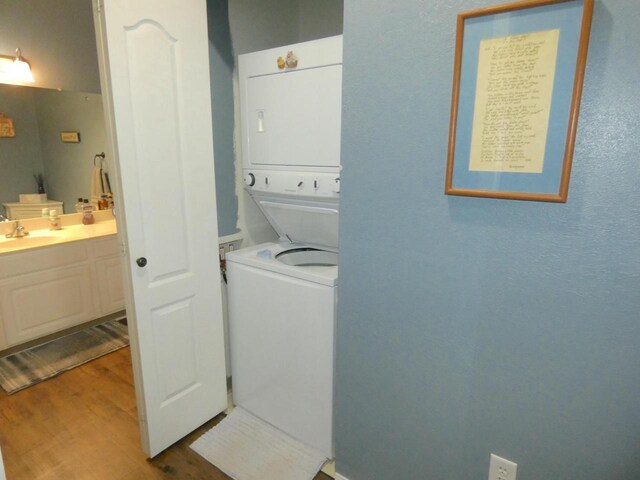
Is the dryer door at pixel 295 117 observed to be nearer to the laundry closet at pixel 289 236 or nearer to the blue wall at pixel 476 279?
the laundry closet at pixel 289 236

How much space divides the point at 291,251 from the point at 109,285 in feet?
6.03

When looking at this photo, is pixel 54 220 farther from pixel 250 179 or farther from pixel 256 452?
pixel 256 452

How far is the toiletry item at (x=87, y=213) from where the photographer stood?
3172 millimetres

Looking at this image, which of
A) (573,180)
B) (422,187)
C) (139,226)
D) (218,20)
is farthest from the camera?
(218,20)

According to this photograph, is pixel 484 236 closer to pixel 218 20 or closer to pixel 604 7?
pixel 604 7

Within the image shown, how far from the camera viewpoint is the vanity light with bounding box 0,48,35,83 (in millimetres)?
2507

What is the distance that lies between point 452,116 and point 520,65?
0.20 meters

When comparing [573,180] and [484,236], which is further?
[484,236]

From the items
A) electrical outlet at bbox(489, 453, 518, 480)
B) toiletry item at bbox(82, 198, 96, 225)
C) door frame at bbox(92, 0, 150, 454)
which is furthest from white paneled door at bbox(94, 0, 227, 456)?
toiletry item at bbox(82, 198, 96, 225)

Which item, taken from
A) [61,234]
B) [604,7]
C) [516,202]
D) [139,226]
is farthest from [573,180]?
[61,234]

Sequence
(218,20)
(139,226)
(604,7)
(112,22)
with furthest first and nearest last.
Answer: (218,20) → (139,226) → (112,22) → (604,7)

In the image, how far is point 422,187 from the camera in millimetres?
1192

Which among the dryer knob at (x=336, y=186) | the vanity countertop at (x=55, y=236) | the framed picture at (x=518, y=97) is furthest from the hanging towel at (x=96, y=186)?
the framed picture at (x=518, y=97)

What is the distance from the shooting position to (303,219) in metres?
1.91
